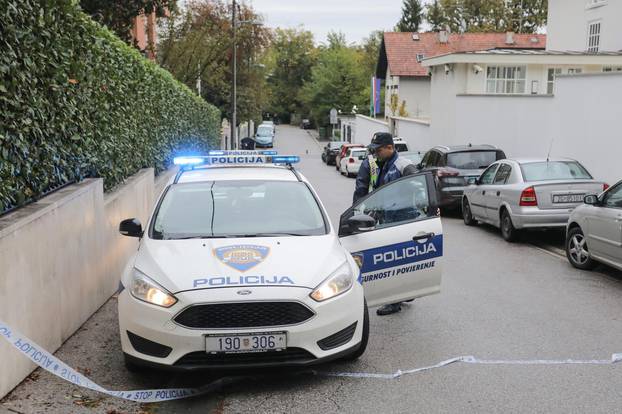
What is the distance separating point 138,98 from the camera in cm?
1115

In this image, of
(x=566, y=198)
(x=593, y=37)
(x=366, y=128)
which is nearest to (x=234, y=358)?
(x=566, y=198)

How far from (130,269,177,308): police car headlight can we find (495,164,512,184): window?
385 inches

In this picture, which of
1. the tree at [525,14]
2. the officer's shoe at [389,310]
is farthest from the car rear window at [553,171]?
the tree at [525,14]

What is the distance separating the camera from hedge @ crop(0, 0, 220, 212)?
549 centimetres

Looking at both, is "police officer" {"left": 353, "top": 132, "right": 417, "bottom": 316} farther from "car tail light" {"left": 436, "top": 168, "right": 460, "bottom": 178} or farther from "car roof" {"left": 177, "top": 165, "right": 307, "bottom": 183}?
"car tail light" {"left": 436, "top": 168, "right": 460, "bottom": 178}

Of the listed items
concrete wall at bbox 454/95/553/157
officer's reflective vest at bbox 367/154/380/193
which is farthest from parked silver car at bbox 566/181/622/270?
concrete wall at bbox 454/95/553/157

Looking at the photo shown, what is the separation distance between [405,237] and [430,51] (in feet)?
173

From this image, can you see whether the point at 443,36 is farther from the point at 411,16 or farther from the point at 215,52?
the point at 411,16

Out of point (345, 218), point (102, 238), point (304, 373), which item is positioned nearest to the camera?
point (304, 373)

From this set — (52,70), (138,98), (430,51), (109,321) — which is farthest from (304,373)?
(430,51)

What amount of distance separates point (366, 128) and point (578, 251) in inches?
1653

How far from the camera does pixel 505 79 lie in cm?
2836

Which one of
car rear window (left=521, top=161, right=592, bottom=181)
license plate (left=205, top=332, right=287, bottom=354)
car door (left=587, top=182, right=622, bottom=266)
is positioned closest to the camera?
license plate (left=205, top=332, right=287, bottom=354)

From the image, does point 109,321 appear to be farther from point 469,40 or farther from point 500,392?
point 469,40
